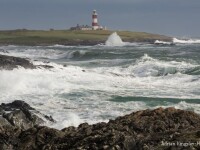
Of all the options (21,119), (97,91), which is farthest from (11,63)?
(21,119)

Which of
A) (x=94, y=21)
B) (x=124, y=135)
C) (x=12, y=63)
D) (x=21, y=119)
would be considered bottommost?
(x=12, y=63)

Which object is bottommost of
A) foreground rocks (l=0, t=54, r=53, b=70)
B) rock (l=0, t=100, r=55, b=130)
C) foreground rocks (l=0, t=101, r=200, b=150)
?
foreground rocks (l=0, t=54, r=53, b=70)

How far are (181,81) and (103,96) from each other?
8.94 metres

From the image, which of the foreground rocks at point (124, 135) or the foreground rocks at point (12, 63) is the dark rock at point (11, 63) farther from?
the foreground rocks at point (124, 135)

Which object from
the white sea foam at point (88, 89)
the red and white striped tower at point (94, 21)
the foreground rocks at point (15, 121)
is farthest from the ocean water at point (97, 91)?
the red and white striped tower at point (94, 21)

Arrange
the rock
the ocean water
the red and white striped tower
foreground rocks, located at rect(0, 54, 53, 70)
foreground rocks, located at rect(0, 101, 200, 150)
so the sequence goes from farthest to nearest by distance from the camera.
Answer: the red and white striped tower, foreground rocks, located at rect(0, 54, 53, 70), the ocean water, the rock, foreground rocks, located at rect(0, 101, 200, 150)

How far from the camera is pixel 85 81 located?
2631 centimetres

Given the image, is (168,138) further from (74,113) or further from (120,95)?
(120,95)

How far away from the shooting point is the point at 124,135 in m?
7.43

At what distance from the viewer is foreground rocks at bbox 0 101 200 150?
22.8 feet

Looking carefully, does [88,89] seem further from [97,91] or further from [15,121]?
[15,121]

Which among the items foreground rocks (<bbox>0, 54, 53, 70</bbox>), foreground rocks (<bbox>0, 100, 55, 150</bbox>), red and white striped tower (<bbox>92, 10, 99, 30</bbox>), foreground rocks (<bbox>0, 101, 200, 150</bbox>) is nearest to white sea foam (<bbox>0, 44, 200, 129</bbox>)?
foreground rocks (<bbox>0, 54, 53, 70</bbox>)

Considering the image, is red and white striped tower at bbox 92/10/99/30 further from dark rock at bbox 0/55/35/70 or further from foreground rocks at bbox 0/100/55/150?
foreground rocks at bbox 0/100/55/150

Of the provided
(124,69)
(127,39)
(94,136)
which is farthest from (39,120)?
(127,39)
